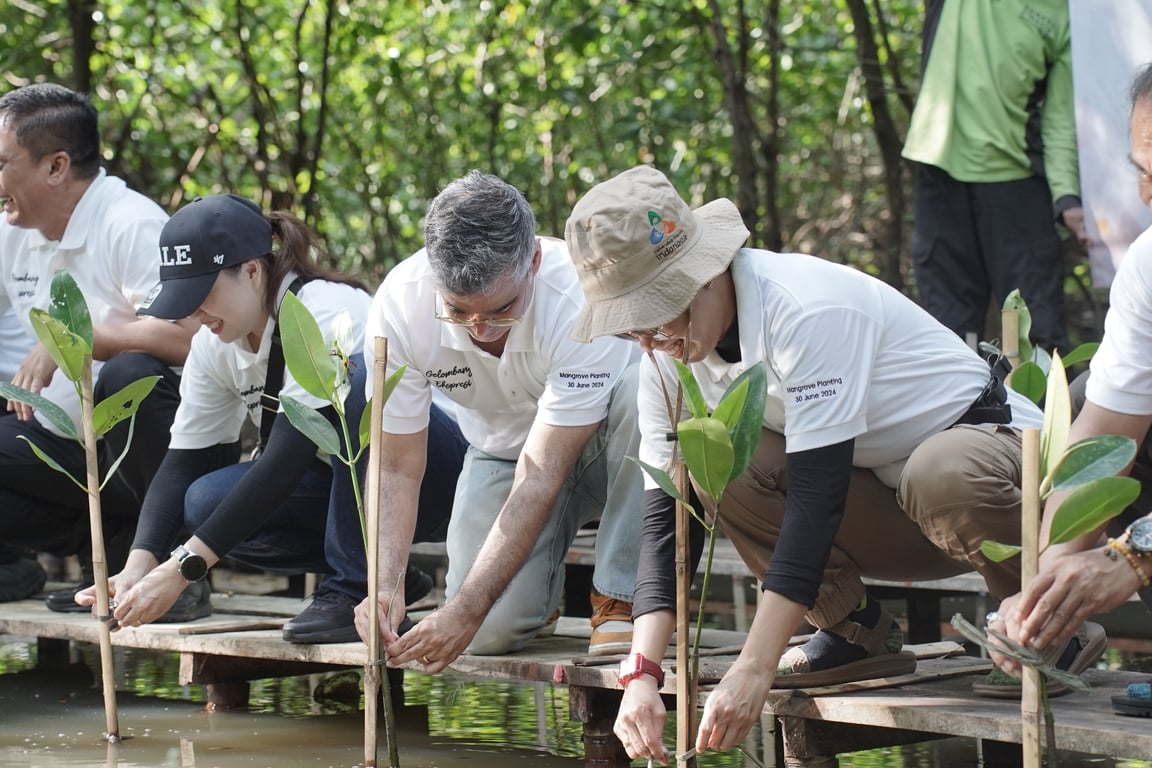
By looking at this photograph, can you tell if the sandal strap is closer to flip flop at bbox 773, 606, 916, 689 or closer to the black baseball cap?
flip flop at bbox 773, 606, 916, 689

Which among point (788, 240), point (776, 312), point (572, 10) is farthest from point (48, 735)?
point (788, 240)

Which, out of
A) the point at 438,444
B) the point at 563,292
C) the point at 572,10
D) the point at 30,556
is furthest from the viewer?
the point at 572,10

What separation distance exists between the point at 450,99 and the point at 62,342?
4.96 meters

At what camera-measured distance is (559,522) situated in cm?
331

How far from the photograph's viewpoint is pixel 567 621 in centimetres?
363

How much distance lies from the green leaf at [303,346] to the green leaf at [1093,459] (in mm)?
1245

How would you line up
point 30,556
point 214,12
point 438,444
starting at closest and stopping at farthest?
point 438,444
point 30,556
point 214,12

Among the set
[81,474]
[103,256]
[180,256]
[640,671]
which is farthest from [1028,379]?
[81,474]

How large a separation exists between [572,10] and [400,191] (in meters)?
1.80

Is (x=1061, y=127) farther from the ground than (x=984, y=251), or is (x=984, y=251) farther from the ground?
(x=1061, y=127)

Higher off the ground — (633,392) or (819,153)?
(819,153)

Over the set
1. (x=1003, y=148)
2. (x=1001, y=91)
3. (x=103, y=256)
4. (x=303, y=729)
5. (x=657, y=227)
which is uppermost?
(x=1001, y=91)

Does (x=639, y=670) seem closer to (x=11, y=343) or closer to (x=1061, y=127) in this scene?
(x=1061, y=127)

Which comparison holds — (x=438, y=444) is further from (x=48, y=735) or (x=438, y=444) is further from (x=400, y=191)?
(x=400, y=191)
